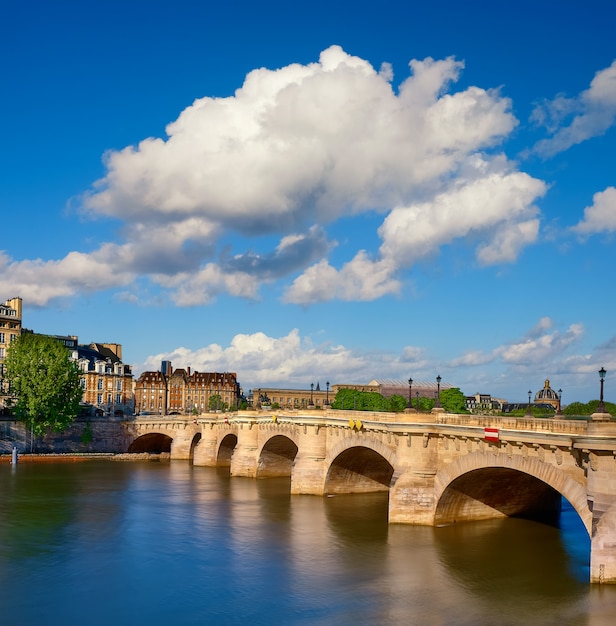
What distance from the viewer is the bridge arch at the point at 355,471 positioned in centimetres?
6694

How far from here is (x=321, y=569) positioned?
4106 cm

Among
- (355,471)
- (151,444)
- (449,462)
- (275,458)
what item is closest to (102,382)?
(151,444)

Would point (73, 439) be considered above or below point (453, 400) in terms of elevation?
below

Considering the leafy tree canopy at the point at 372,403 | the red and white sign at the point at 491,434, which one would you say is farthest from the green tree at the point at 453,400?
the red and white sign at the point at 491,434

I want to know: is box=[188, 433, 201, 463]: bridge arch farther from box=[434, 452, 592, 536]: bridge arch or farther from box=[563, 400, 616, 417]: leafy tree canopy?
box=[434, 452, 592, 536]: bridge arch

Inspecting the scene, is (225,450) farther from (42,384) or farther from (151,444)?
(42,384)

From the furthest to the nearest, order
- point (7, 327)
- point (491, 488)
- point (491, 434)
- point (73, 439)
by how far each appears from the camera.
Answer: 1. point (7, 327)
2. point (73, 439)
3. point (491, 488)
4. point (491, 434)

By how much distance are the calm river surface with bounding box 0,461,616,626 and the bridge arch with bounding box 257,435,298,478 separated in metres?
20.2

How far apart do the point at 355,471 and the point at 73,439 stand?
66821 millimetres

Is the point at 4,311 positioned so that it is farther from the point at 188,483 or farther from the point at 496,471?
the point at 496,471

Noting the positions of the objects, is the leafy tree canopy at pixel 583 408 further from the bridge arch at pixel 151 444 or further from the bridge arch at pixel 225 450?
the bridge arch at pixel 151 444

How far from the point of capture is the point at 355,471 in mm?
70750

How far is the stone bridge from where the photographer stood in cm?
3391

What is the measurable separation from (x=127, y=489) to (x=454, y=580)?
4776cm
